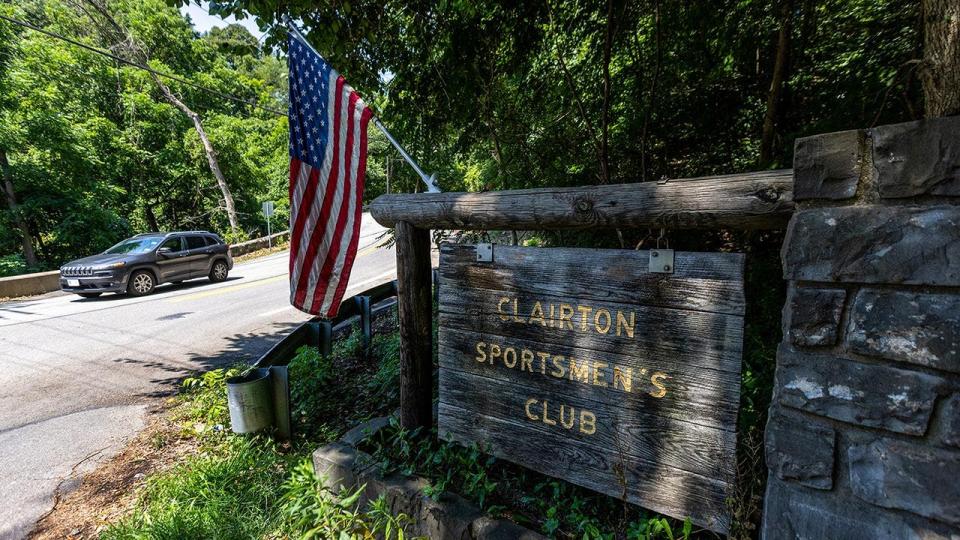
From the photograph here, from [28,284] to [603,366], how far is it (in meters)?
15.0

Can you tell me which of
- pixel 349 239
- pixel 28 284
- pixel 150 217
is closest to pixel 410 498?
pixel 349 239

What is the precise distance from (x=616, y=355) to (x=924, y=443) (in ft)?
3.01

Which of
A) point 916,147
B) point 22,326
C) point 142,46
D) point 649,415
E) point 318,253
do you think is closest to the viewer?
point 916,147

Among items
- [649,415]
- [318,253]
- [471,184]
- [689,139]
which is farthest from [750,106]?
[471,184]

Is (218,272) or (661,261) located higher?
(661,261)

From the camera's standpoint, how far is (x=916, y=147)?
112 centimetres

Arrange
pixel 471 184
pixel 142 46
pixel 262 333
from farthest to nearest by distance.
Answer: pixel 142 46, pixel 471 184, pixel 262 333

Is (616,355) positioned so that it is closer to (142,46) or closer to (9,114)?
(9,114)

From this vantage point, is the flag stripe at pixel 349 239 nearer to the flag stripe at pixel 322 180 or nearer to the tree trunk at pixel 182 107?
the flag stripe at pixel 322 180

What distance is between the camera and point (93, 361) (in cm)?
556

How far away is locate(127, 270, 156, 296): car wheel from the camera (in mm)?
9977

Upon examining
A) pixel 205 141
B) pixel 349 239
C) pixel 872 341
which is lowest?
pixel 872 341

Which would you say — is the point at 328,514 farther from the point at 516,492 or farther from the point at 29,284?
the point at 29,284

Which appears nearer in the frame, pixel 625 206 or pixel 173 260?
pixel 625 206
